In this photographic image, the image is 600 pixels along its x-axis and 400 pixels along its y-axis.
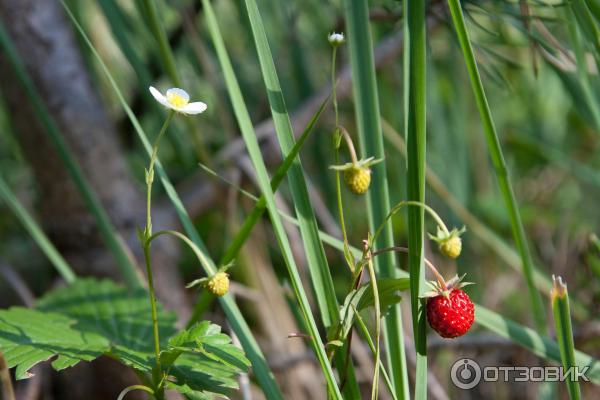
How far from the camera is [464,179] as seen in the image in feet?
4.30

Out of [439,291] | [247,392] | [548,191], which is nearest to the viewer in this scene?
[439,291]

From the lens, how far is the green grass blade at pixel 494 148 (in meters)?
0.45

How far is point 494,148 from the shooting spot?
1.63ft

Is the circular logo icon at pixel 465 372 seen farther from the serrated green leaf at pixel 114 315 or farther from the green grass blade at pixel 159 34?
the green grass blade at pixel 159 34

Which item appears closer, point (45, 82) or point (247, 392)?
point (247, 392)

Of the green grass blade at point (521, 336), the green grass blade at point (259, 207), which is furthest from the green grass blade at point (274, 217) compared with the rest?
the green grass blade at point (521, 336)

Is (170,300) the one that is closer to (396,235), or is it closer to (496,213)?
(396,235)

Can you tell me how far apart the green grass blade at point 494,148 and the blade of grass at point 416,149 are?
34 millimetres

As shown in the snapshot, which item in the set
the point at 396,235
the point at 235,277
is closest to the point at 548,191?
the point at 396,235

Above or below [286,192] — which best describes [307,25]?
above

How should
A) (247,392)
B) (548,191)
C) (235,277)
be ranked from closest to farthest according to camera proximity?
1. (247,392)
2. (235,277)
3. (548,191)

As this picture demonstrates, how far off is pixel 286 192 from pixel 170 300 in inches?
16.9

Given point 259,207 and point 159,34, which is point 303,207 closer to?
point 259,207

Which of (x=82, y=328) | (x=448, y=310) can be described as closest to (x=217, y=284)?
(x=448, y=310)
